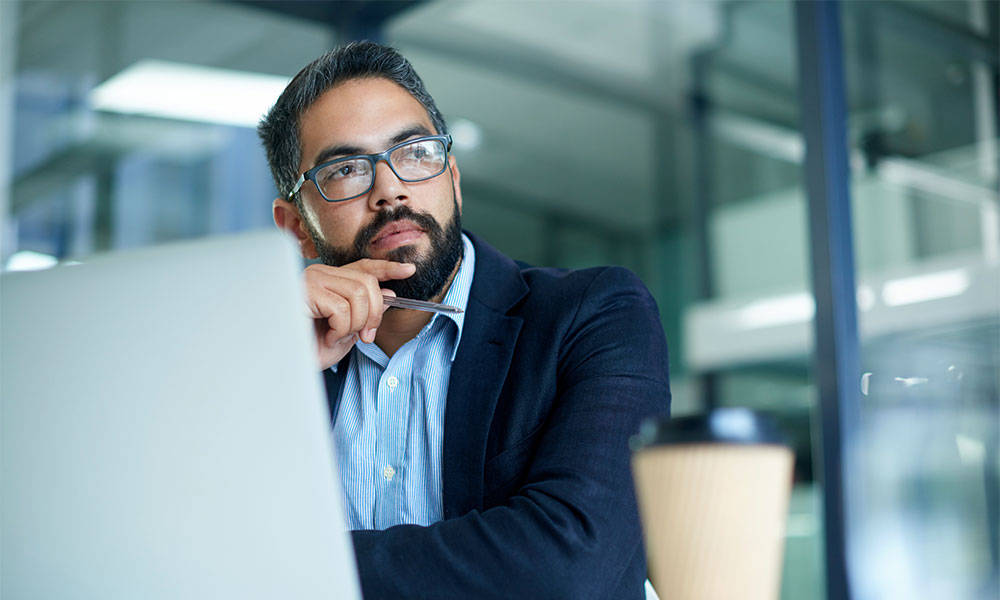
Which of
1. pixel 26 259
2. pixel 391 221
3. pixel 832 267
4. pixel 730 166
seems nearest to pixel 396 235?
Result: pixel 391 221

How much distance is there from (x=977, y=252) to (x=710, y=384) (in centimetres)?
198

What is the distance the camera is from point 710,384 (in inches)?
242

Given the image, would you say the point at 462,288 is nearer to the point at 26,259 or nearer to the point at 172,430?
the point at 172,430

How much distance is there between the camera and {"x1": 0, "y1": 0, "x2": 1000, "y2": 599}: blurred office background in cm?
385

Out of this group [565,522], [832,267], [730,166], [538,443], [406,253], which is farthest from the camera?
[730,166]

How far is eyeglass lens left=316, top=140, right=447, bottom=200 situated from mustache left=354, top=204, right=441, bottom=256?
54 mm

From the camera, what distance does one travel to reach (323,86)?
1821mm

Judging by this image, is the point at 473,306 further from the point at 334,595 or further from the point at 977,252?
→ the point at 977,252

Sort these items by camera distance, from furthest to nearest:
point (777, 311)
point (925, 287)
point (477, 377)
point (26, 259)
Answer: point (777, 311) < point (925, 287) < point (26, 259) < point (477, 377)

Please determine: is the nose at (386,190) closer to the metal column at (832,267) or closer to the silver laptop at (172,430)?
the silver laptop at (172,430)

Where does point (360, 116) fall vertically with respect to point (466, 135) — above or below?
below

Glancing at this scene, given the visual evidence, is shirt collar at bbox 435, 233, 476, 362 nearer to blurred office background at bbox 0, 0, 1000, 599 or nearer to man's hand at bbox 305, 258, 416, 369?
man's hand at bbox 305, 258, 416, 369

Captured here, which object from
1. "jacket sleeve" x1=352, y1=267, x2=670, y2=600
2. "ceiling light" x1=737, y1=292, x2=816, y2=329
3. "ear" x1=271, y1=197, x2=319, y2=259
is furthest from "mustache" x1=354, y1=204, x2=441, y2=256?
"ceiling light" x1=737, y1=292, x2=816, y2=329

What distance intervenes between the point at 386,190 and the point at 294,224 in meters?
0.36
